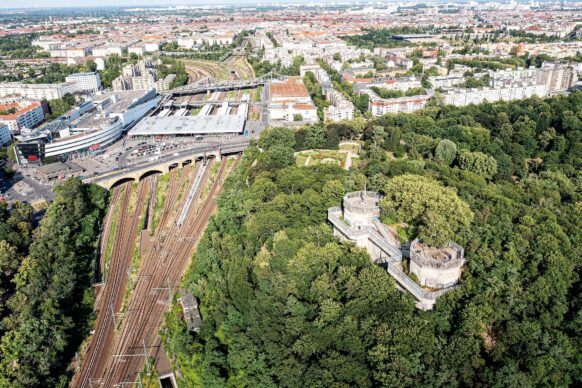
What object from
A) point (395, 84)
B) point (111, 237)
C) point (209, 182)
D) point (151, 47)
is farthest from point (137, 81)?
point (151, 47)

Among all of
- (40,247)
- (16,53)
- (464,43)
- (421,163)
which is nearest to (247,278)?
(40,247)

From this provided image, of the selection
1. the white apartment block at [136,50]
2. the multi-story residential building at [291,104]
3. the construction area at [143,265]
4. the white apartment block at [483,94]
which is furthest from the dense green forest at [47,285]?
the white apartment block at [136,50]

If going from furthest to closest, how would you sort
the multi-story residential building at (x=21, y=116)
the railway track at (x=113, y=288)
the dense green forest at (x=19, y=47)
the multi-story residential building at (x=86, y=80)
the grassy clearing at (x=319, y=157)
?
the dense green forest at (x=19, y=47) → the multi-story residential building at (x=86, y=80) → the multi-story residential building at (x=21, y=116) → the grassy clearing at (x=319, y=157) → the railway track at (x=113, y=288)

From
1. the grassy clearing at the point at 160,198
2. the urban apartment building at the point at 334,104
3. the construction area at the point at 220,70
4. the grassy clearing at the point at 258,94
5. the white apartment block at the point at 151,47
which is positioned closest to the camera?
the grassy clearing at the point at 160,198

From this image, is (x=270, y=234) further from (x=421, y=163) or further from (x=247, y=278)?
(x=421, y=163)

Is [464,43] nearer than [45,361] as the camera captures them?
No

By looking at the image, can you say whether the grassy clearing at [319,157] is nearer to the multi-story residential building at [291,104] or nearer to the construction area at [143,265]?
the construction area at [143,265]
